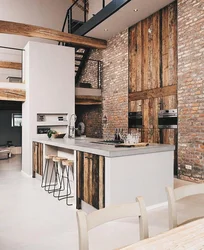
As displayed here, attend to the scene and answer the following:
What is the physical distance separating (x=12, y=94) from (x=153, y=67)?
413 centimetres

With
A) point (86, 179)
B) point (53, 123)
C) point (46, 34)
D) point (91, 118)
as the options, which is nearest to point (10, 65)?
point (46, 34)

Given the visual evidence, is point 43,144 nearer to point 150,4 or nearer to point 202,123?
point 202,123

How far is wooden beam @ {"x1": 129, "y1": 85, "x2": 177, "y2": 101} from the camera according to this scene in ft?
20.4

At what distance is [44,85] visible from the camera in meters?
7.12

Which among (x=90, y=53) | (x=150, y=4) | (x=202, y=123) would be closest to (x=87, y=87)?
(x=90, y=53)

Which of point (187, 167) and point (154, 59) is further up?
point (154, 59)

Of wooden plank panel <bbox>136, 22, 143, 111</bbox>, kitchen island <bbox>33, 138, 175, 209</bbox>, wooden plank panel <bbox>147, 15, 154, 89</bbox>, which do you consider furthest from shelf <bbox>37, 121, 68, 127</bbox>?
kitchen island <bbox>33, 138, 175, 209</bbox>

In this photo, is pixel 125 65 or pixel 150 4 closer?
pixel 150 4

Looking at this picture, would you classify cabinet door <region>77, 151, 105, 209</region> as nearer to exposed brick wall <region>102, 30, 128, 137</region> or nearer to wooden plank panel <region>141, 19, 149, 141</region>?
wooden plank panel <region>141, 19, 149, 141</region>

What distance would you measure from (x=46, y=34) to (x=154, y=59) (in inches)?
143

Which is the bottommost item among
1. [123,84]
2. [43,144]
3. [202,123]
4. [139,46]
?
[43,144]

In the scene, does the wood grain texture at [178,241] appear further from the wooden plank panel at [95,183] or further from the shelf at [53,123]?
the shelf at [53,123]

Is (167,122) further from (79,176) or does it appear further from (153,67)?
(79,176)

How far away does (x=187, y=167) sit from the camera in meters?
5.62
